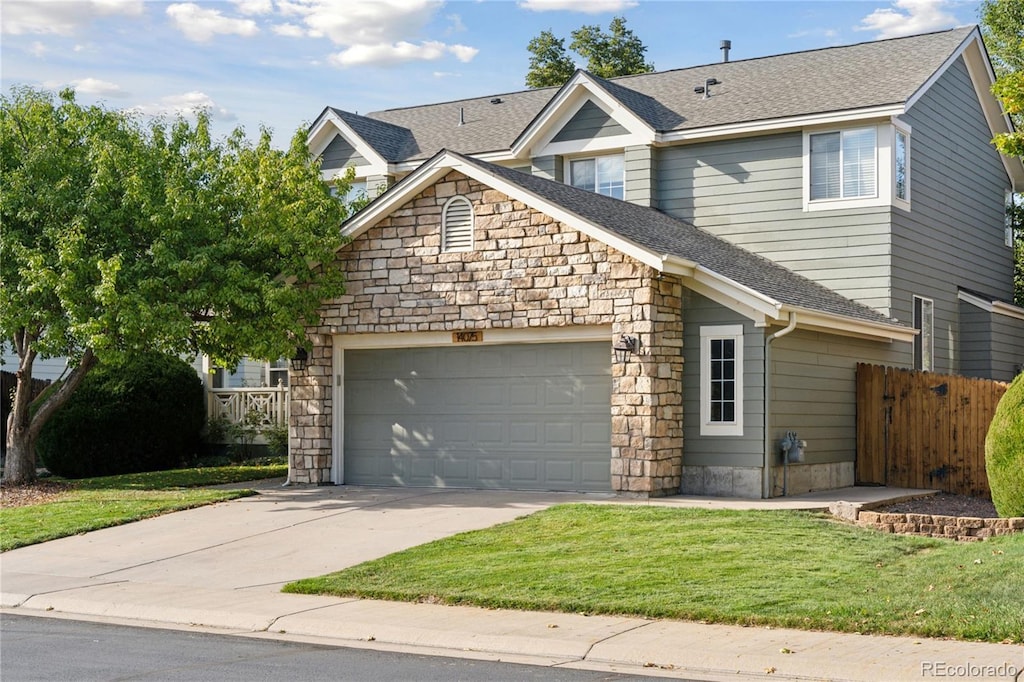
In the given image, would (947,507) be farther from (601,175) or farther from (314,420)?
(314,420)

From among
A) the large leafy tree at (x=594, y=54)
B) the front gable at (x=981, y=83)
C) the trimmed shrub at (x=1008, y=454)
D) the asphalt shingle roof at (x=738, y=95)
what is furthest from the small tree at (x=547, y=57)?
the trimmed shrub at (x=1008, y=454)

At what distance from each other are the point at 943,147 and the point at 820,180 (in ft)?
12.0

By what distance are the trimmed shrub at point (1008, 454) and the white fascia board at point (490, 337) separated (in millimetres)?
5502

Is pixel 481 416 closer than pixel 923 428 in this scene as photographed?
Yes

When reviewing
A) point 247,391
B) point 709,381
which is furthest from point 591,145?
point 247,391

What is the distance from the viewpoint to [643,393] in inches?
659

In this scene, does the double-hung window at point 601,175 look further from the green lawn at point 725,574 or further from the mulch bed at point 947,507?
the green lawn at point 725,574

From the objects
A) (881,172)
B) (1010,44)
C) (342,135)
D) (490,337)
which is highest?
(1010,44)

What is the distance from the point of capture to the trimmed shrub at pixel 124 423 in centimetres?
2259

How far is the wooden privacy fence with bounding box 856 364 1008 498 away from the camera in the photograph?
19.1 metres

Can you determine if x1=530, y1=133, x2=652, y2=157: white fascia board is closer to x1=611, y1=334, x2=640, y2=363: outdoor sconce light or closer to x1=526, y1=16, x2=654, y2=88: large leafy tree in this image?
x1=611, y1=334, x2=640, y2=363: outdoor sconce light

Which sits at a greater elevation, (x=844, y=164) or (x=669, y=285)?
(x=844, y=164)

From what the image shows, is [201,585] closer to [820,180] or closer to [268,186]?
[268,186]

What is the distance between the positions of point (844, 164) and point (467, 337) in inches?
299
